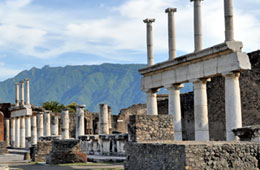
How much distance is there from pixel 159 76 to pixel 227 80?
4440mm

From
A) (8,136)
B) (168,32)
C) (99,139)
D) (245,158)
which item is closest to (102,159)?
(99,139)

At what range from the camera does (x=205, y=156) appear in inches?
305

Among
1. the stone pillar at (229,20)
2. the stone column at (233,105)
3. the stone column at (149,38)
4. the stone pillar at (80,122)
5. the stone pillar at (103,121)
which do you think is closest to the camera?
the stone pillar at (229,20)

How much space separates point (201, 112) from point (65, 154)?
5.46 m

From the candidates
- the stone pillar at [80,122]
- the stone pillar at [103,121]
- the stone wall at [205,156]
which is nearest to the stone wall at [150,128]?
the stone wall at [205,156]

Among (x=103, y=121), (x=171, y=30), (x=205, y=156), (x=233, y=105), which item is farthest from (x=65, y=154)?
(x=205, y=156)

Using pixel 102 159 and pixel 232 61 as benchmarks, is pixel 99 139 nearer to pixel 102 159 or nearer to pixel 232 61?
pixel 102 159

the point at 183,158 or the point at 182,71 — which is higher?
the point at 182,71

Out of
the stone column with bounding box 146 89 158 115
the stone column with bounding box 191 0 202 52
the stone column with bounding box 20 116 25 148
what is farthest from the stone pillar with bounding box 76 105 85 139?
the stone column with bounding box 191 0 202 52

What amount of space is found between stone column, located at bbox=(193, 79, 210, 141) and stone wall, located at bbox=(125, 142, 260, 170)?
6.53m

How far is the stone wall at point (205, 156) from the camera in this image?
7660mm

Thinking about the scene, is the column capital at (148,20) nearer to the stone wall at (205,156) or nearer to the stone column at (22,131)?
the stone wall at (205,156)

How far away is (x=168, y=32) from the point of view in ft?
55.7

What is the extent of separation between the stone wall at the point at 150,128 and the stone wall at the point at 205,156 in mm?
1979
